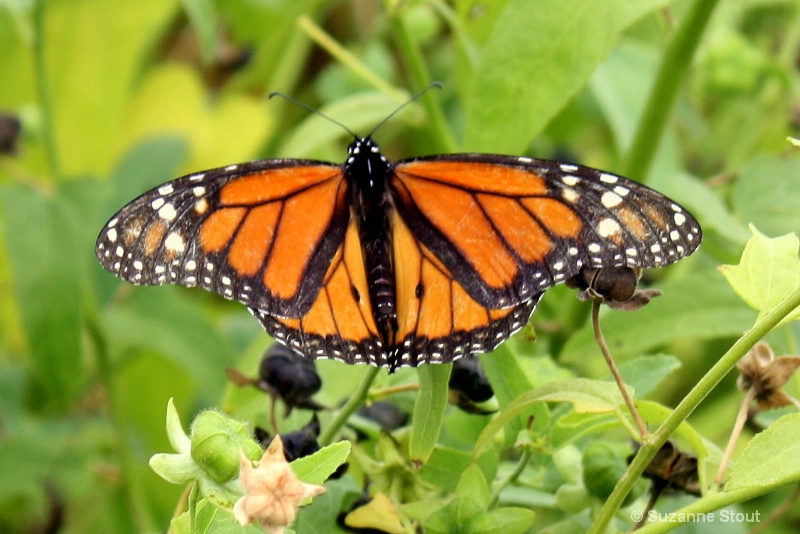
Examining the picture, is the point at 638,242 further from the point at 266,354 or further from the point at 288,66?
the point at 288,66

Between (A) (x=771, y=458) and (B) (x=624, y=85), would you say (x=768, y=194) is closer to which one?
(B) (x=624, y=85)

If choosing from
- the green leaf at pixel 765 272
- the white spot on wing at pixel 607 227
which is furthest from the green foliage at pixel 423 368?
the white spot on wing at pixel 607 227

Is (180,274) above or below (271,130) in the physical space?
below

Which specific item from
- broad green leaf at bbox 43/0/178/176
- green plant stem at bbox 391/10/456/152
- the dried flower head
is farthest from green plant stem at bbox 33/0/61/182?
the dried flower head

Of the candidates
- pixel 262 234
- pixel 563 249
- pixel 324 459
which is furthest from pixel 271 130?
pixel 324 459

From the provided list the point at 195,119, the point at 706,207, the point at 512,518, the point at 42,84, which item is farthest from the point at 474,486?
the point at 195,119

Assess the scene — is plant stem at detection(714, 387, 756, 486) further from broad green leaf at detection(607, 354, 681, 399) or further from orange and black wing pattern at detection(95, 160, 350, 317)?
orange and black wing pattern at detection(95, 160, 350, 317)
